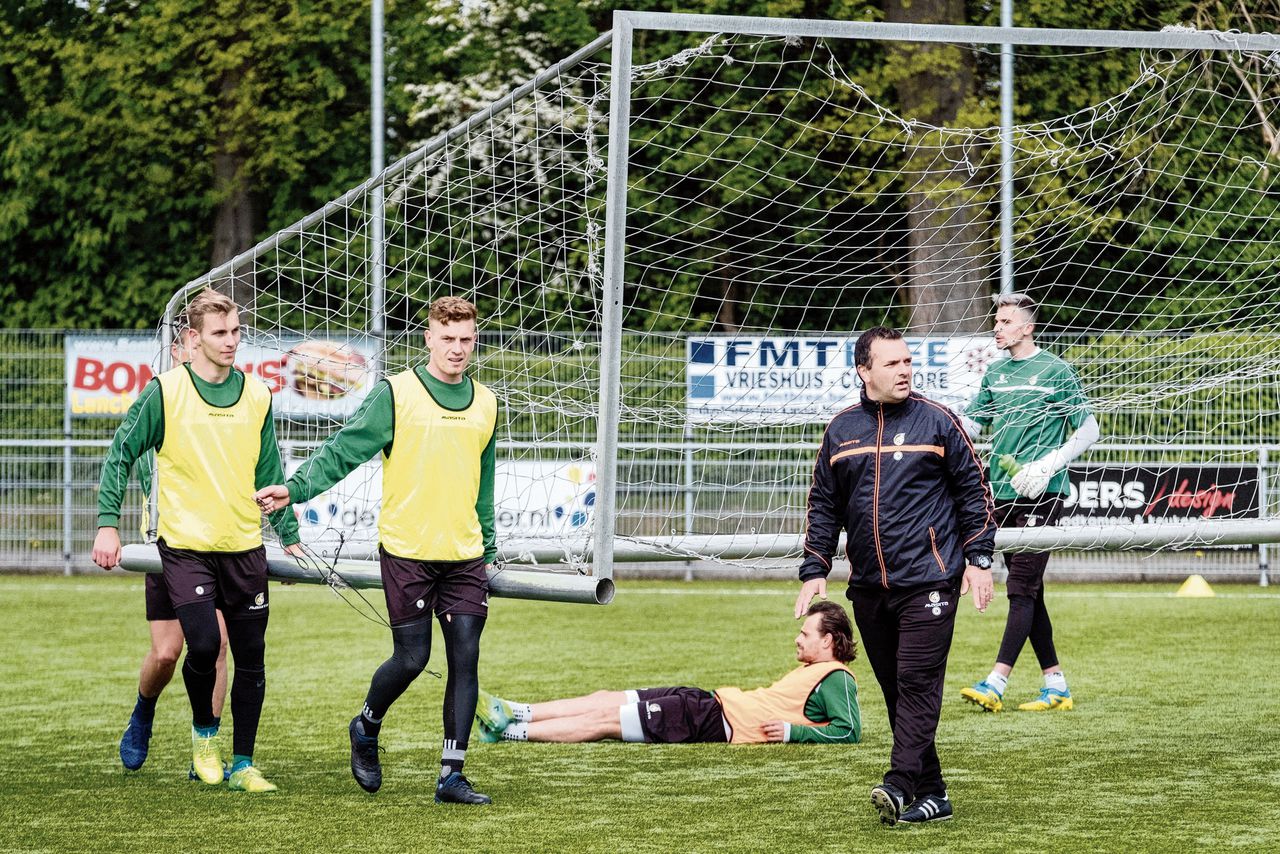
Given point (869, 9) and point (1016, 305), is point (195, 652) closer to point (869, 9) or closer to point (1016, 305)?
point (1016, 305)

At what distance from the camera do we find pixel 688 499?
13.8 m

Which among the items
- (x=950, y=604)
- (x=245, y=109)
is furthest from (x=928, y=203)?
(x=245, y=109)

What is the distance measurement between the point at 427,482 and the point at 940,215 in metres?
8.07

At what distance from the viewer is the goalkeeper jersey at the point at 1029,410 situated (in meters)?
8.16

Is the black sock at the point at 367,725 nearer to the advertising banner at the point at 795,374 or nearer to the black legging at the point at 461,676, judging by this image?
the black legging at the point at 461,676

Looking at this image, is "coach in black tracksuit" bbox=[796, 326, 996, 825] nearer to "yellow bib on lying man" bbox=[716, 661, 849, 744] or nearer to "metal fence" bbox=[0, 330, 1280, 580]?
"yellow bib on lying man" bbox=[716, 661, 849, 744]

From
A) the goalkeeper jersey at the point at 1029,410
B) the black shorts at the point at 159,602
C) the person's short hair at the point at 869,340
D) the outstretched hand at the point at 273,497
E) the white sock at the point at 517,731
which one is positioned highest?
the person's short hair at the point at 869,340

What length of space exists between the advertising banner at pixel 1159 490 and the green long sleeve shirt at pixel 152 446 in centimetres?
928

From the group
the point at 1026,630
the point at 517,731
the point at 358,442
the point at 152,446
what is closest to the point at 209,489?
the point at 152,446

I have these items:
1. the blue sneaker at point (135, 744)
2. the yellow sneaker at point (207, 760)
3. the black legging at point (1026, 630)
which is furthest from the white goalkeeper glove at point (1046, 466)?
the blue sneaker at point (135, 744)

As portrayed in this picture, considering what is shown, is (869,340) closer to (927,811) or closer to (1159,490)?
(927,811)

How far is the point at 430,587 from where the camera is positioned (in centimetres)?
632

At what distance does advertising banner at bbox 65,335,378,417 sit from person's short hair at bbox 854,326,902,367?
254cm

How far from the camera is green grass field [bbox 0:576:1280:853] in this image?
5.72 metres
